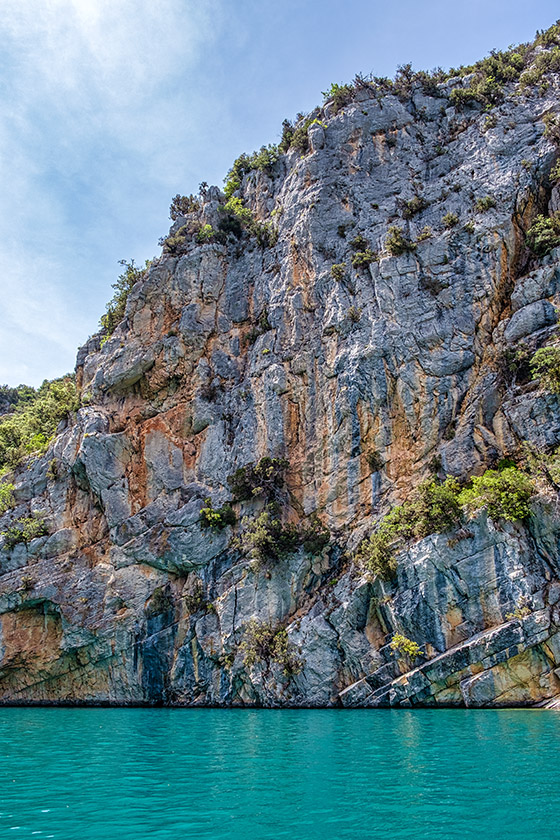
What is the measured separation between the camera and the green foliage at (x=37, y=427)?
53.2m

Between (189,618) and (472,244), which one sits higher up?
(472,244)

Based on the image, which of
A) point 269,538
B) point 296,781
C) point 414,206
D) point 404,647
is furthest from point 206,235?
point 296,781

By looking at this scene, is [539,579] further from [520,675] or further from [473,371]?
[473,371]

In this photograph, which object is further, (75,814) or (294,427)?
(294,427)

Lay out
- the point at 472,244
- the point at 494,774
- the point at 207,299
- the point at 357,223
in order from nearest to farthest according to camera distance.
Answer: the point at 494,774
the point at 472,244
the point at 357,223
the point at 207,299

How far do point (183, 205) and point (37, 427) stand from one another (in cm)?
2722

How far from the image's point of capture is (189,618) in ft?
128

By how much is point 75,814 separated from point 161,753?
7.26m

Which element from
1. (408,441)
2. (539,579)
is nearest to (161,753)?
(539,579)

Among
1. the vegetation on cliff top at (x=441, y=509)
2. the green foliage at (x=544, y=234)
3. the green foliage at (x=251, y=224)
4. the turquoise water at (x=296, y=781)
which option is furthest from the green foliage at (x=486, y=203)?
the turquoise water at (x=296, y=781)

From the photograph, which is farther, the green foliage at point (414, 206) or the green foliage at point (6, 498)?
the green foliage at point (6, 498)

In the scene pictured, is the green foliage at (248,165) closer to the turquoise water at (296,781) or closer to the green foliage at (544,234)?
the green foliage at (544,234)

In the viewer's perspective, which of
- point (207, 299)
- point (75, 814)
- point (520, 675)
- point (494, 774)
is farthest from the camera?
point (207, 299)

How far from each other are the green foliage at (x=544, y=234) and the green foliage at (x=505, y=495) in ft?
52.5
